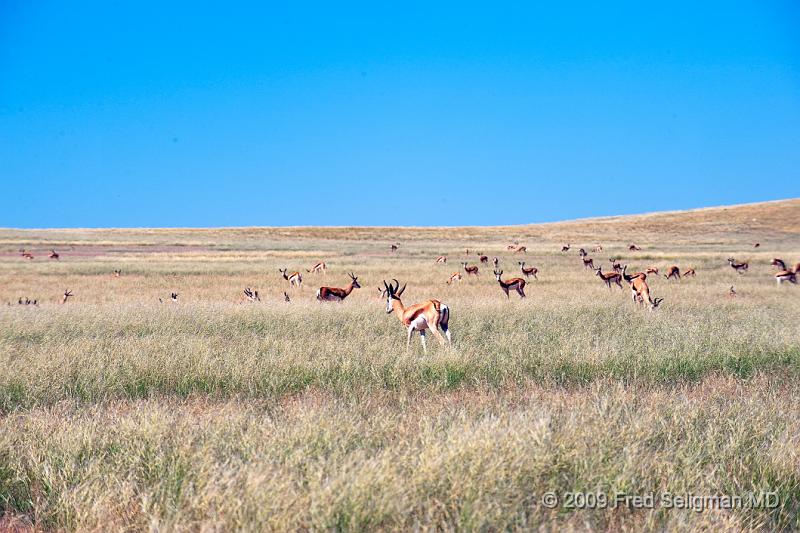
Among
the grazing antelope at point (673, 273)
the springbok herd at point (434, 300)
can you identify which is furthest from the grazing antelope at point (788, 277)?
the grazing antelope at point (673, 273)

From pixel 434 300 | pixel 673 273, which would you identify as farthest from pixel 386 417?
pixel 673 273

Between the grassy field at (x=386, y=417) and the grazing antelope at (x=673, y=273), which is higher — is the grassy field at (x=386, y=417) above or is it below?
below

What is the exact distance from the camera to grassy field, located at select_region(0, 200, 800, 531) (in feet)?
12.9

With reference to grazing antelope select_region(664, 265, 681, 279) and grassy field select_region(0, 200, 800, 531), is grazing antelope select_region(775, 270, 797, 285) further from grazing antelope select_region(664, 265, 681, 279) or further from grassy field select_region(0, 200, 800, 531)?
grassy field select_region(0, 200, 800, 531)

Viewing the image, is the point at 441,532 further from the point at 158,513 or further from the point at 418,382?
the point at 418,382

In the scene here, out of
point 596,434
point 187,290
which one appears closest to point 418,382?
point 596,434

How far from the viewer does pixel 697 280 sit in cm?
2653

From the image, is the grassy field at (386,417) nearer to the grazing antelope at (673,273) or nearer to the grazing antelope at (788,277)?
the grazing antelope at (788,277)

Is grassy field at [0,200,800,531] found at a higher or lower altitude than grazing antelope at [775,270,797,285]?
lower

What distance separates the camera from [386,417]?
5727 mm

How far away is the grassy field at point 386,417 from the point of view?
12.9 ft

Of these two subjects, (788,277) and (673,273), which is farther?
(673,273)

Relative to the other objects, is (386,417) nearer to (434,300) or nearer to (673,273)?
(434,300)

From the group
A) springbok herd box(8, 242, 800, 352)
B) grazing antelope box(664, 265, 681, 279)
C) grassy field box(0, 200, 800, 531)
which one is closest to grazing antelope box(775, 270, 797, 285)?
→ springbok herd box(8, 242, 800, 352)
